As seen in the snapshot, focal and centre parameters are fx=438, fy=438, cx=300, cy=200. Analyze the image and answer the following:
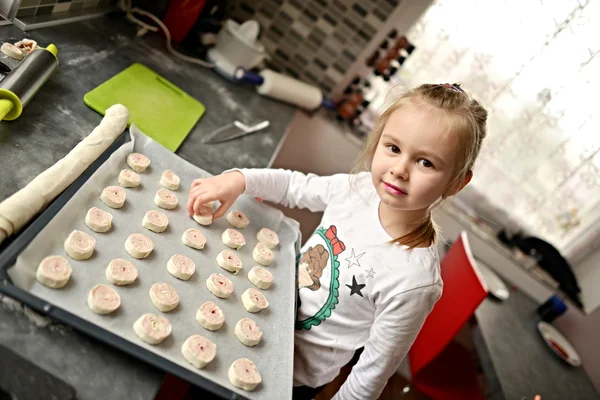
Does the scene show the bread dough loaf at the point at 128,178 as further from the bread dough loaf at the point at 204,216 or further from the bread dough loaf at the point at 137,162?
the bread dough loaf at the point at 204,216

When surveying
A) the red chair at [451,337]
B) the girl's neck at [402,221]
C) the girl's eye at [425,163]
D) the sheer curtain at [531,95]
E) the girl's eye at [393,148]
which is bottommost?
the red chair at [451,337]

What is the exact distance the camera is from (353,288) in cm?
85

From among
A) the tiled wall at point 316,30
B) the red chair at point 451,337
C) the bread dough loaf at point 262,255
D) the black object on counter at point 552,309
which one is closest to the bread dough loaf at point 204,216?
the bread dough loaf at point 262,255

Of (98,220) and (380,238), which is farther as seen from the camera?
(380,238)

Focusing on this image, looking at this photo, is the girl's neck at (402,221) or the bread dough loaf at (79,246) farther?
the girl's neck at (402,221)

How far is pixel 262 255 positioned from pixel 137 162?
31 cm

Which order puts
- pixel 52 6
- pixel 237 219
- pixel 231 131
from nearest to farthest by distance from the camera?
pixel 237 219
pixel 52 6
pixel 231 131

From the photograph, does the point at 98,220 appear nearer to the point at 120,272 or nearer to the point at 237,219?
the point at 120,272

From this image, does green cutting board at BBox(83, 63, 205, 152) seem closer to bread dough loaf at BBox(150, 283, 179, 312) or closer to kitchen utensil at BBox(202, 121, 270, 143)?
kitchen utensil at BBox(202, 121, 270, 143)

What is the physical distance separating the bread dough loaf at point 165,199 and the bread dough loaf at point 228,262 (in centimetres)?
14

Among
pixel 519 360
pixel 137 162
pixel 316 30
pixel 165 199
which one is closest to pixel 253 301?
pixel 165 199

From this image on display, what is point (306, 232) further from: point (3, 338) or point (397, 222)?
point (3, 338)

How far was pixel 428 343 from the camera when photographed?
4.63 ft

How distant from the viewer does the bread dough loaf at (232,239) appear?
2.91 feet
